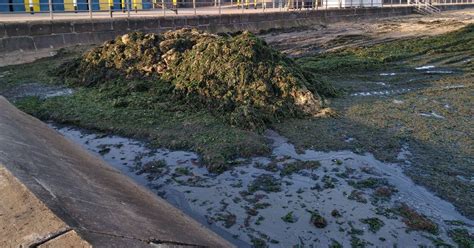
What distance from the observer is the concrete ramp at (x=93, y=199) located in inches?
134

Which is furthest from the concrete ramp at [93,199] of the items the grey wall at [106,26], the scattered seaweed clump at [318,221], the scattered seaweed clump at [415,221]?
the grey wall at [106,26]

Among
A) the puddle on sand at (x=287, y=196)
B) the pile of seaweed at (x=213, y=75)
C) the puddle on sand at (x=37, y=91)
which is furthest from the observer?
the puddle on sand at (x=37, y=91)

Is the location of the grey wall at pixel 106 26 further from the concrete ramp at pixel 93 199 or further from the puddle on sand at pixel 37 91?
the concrete ramp at pixel 93 199

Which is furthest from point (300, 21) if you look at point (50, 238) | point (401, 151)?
point (50, 238)

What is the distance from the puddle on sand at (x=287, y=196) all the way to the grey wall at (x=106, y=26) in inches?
366

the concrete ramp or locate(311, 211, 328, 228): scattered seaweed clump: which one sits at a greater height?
the concrete ramp

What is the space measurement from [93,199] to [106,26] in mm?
14684

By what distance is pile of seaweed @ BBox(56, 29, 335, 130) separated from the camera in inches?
346

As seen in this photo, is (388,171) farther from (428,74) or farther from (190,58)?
(428,74)

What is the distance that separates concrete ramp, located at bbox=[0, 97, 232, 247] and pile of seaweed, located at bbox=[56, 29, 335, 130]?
3.25 m

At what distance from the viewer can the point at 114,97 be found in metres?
10.0

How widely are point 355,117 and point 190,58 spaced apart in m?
4.03

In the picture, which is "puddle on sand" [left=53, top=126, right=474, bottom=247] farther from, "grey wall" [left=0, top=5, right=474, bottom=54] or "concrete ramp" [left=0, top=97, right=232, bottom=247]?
"grey wall" [left=0, top=5, right=474, bottom=54]

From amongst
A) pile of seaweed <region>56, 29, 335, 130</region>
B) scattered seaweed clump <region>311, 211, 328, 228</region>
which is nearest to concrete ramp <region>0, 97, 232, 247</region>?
scattered seaweed clump <region>311, 211, 328, 228</region>
